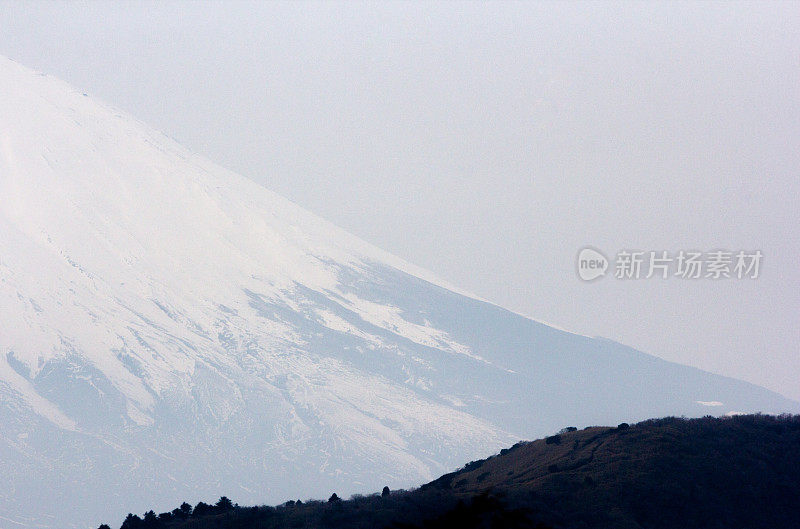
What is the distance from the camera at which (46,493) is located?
96.2m

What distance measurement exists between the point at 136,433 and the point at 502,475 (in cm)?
8443

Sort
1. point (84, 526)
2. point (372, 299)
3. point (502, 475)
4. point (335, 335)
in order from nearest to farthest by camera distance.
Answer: point (502, 475)
point (84, 526)
point (335, 335)
point (372, 299)

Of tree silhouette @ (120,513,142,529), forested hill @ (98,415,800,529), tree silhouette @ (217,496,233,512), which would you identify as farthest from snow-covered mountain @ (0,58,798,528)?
forested hill @ (98,415,800,529)

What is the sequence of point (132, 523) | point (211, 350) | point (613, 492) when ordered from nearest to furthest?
point (613, 492)
point (132, 523)
point (211, 350)

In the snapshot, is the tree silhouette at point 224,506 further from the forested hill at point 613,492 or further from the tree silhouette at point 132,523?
the tree silhouette at point 132,523

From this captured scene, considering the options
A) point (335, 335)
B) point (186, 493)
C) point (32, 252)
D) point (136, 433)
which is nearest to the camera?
point (186, 493)

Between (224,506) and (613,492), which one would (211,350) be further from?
(613,492)

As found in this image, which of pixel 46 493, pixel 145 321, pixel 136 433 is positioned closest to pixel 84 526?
pixel 46 493

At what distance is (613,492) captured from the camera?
3266 centimetres

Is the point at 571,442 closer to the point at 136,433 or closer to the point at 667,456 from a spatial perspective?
the point at 667,456

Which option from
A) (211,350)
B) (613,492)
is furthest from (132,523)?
(211,350)

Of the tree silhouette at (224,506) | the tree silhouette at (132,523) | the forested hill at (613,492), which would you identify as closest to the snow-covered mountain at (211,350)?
the tree silhouette at (224,506)

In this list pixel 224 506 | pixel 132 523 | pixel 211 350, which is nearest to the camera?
pixel 132 523

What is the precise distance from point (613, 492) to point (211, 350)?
10238 centimetres
